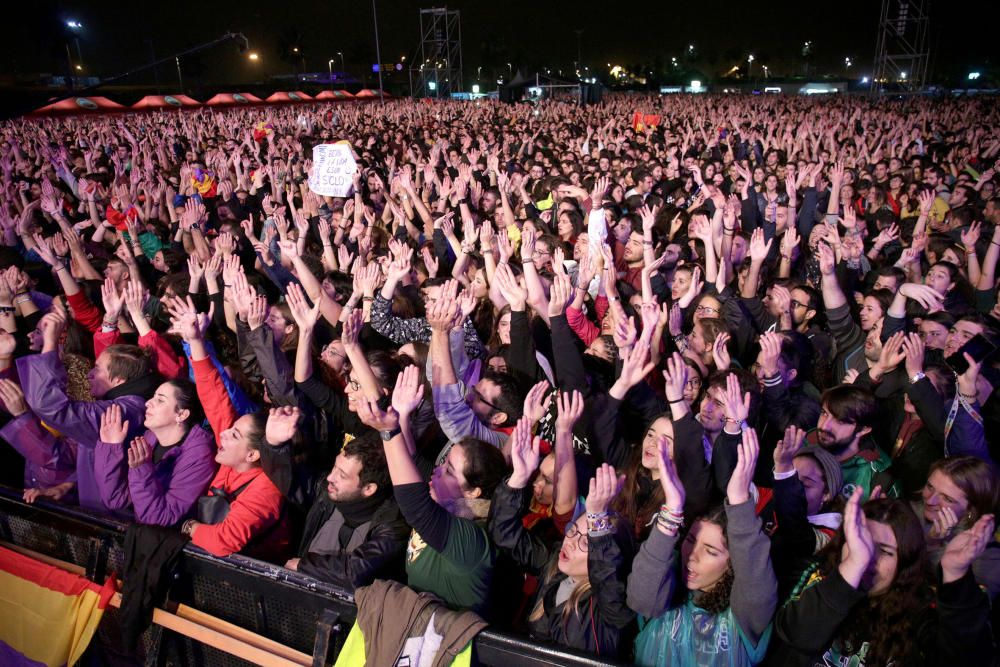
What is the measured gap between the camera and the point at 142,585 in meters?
2.60

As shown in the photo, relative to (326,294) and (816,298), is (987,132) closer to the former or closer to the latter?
(816,298)

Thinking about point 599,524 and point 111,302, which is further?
point 111,302

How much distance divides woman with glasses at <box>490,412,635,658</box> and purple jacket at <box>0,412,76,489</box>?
2.63 m

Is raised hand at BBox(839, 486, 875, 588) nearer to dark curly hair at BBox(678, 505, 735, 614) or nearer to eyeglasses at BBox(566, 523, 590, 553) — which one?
→ dark curly hair at BBox(678, 505, 735, 614)

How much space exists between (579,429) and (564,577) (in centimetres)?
115

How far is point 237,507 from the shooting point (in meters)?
2.92

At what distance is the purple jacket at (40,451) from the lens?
3.32m

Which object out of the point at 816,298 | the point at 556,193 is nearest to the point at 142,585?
the point at 816,298

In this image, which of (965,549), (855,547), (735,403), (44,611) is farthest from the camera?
(44,611)

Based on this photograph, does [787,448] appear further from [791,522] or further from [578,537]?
[578,537]

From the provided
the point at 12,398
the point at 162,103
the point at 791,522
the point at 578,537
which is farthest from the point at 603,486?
the point at 162,103

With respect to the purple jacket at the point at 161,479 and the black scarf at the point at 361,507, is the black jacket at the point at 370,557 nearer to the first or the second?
the black scarf at the point at 361,507

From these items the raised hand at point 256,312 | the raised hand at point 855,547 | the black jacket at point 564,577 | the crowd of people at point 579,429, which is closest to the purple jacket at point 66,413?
the crowd of people at point 579,429

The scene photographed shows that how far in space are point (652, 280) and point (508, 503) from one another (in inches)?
137
